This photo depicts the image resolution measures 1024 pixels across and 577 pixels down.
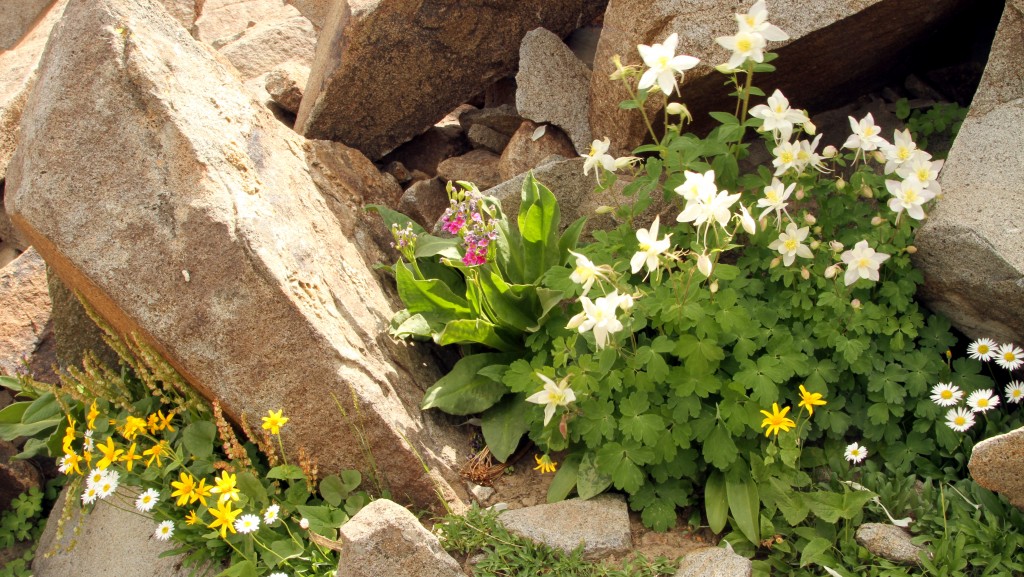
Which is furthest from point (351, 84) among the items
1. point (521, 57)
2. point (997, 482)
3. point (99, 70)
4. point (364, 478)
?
point (997, 482)

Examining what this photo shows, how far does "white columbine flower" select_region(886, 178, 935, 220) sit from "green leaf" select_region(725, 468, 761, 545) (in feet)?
3.51

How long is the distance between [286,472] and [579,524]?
1.10 metres

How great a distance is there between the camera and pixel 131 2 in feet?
11.0

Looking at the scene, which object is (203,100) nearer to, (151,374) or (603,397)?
(151,374)

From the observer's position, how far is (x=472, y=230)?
3.51 m

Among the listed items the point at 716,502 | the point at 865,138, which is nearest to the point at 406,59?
the point at 865,138

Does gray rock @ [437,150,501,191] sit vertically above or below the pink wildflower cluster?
below

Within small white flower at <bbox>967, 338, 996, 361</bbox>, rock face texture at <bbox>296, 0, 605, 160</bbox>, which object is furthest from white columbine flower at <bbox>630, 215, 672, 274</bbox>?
rock face texture at <bbox>296, 0, 605, 160</bbox>

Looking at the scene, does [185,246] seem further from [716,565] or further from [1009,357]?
[1009,357]

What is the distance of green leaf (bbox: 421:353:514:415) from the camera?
11.3 feet

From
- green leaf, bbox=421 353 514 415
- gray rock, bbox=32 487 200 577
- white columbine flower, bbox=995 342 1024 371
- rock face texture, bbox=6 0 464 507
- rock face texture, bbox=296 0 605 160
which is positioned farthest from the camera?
rock face texture, bbox=296 0 605 160

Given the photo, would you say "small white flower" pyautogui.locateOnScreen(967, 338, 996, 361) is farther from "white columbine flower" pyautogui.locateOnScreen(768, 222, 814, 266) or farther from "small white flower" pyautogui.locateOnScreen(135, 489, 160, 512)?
"small white flower" pyautogui.locateOnScreen(135, 489, 160, 512)

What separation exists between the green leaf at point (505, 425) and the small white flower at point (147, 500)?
1.26 m

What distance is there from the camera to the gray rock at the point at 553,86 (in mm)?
4445
